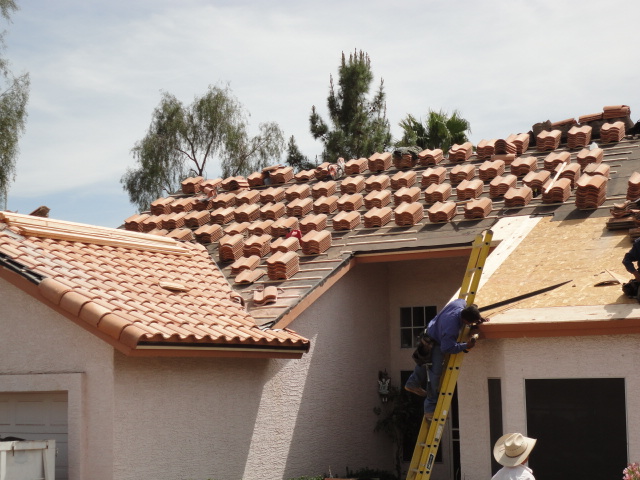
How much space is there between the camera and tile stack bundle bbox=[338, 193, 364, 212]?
53.6ft

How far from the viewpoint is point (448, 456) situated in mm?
14180

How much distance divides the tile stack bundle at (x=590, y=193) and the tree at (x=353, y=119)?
88.1 ft

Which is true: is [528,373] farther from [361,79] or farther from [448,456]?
[361,79]

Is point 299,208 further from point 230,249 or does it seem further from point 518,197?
point 518,197

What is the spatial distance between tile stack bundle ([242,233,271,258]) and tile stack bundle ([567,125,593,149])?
634 centimetres

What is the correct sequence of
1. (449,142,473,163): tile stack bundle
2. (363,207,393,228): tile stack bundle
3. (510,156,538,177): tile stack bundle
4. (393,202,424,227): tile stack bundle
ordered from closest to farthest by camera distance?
(393,202,424,227): tile stack bundle → (363,207,393,228): tile stack bundle → (510,156,538,177): tile stack bundle → (449,142,473,163): tile stack bundle

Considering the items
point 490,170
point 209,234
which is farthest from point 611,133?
point 209,234

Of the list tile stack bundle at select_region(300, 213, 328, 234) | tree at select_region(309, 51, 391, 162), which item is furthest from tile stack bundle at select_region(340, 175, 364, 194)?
tree at select_region(309, 51, 391, 162)

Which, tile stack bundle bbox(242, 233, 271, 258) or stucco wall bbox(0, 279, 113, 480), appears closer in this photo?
stucco wall bbox(0, 279, 113, 480)

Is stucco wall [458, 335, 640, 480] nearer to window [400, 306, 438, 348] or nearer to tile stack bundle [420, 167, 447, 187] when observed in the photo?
window [400, 306, 438, 348]

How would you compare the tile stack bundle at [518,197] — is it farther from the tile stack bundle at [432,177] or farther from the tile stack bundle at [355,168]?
the tile stack bundle at [355,168]

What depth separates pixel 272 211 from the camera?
664 inches

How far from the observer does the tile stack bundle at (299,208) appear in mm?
16656

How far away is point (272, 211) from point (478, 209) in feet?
14.1
